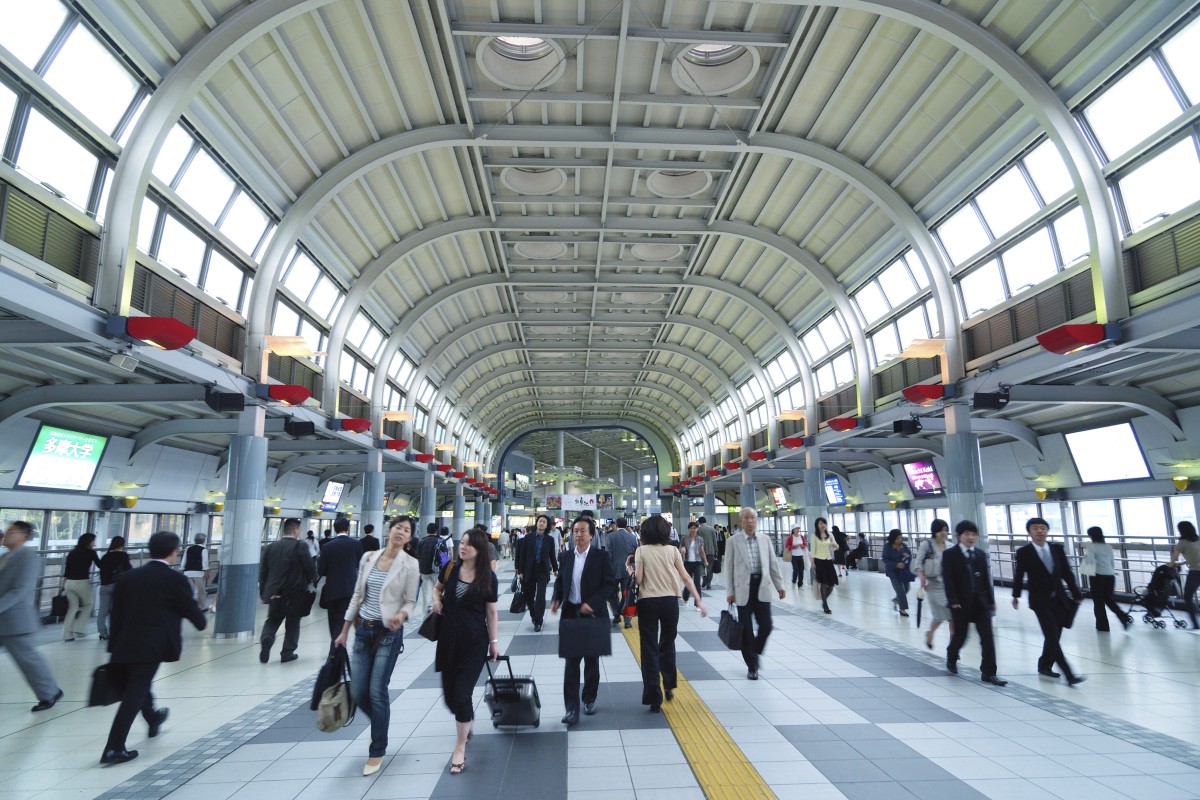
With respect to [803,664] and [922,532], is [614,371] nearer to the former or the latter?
[922,532]

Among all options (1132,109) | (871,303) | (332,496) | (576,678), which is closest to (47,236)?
(576,678)

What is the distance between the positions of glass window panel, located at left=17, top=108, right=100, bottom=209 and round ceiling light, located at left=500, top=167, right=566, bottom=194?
911 cm

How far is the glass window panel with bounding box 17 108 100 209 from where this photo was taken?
30.1 feet

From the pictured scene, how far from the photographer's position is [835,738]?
580 centimetres

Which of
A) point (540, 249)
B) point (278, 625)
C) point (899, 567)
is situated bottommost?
point (278, 625)

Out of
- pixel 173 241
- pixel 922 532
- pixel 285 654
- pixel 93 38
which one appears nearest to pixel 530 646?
pixel 285 654

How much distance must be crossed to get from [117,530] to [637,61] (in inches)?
727

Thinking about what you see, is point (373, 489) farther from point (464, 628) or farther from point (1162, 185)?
point (1162, 185)

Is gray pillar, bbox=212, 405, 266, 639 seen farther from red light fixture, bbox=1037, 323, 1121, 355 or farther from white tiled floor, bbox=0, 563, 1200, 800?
red light fixture, bbox=1037, 323, 1121, 355

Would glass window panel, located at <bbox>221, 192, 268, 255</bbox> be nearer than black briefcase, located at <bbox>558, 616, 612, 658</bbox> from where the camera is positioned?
No

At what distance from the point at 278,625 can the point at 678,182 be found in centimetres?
1409

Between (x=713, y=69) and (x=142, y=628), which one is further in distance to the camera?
(x=713, y=69)

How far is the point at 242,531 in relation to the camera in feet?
43.2

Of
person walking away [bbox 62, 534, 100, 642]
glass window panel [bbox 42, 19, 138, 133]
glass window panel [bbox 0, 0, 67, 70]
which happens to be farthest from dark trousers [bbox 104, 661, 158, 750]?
glass window panel [bbox 42, 19, 138, 133]
